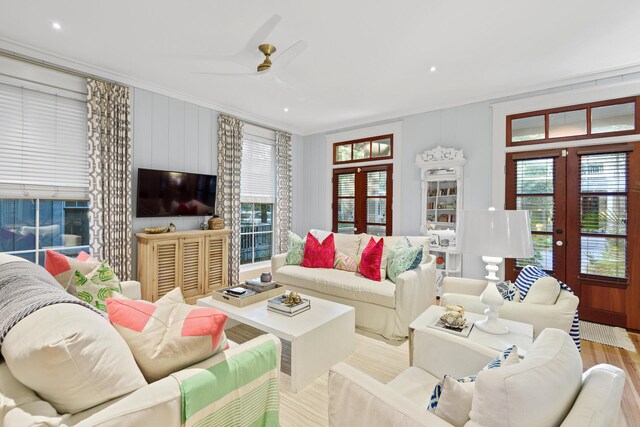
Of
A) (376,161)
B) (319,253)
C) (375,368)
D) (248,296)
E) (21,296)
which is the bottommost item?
(375,368)

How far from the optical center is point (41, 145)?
304 cm

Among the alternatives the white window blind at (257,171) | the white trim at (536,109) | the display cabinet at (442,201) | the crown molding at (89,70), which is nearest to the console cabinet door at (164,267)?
the white window blind at (257,171)

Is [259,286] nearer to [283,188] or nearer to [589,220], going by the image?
[283,188]

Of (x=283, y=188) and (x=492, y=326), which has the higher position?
(x=283, y=188)

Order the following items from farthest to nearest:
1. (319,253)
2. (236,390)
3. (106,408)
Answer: (319,253)
(236,390)
(106,408)

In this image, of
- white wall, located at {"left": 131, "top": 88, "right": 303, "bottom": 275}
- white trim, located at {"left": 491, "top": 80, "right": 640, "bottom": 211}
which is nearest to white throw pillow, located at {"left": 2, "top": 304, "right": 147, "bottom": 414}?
white wall, located at {"left": 131, "top": 88, "right": 303, "bottom": 275}

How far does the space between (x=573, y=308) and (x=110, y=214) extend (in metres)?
4.29

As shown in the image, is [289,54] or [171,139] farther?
[171,139]

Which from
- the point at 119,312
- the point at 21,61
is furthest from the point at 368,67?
the point at 21,61

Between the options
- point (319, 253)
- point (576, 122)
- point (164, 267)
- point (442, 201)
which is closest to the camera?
point (576, 122)

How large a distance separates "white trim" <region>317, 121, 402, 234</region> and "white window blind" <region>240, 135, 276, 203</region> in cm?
99

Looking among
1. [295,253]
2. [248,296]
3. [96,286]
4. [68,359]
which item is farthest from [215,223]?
[68,359]

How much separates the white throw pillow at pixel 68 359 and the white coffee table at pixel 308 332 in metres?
1.22

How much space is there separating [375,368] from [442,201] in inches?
107
